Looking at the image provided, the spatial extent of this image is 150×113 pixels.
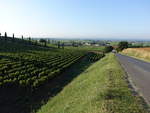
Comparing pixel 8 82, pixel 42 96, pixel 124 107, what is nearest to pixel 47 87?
pixel 42 96

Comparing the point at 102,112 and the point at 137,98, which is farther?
the point at 137,98

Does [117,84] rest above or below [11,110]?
above

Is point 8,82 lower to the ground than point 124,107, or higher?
lower


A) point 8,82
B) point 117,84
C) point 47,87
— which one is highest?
point 117,84

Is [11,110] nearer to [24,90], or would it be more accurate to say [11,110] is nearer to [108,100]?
[24,90]

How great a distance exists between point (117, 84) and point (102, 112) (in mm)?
5317

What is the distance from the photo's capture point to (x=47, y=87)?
20047 millimetres

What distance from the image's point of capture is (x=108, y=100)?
8930 mm

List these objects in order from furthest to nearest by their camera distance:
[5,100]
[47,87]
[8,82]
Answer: [47,87] → [8,82] → [5,100]

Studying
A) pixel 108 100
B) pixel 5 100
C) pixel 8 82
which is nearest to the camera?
pixel 108 100

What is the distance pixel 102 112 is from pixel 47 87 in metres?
13.4

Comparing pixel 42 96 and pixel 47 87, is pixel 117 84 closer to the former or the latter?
pixel 42 96

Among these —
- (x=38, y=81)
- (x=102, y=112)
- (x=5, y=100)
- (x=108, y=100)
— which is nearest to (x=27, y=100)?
(x=5, y=100)

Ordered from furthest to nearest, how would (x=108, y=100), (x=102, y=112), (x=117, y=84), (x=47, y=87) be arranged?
1. (x=47, y=87)
2. (x=117, y=84)
3. (x=108, y=100)
4. (x=102, y=112)
